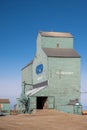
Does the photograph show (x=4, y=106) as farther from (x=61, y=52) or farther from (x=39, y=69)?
(x=61, y=52)

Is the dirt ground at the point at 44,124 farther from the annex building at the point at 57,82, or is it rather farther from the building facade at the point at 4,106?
the building facade at the point at 4,106

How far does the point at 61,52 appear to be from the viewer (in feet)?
204

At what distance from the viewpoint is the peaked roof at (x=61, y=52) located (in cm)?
5976

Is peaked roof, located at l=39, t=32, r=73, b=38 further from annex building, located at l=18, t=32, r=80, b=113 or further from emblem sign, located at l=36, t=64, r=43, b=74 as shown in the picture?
emblem sign, located at l=36, t=64, r=43, b=74

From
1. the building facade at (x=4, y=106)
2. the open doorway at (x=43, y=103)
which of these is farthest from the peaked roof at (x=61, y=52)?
the building facade at (x=4, y=106)

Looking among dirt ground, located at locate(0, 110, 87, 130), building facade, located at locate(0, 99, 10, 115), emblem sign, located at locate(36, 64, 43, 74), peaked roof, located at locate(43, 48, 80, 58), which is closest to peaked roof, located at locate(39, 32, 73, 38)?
peaked roof, located at locate(43, 48, 80, 58)

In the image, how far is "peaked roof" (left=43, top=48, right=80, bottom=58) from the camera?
59.8m

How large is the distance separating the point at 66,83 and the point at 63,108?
16.0 feet

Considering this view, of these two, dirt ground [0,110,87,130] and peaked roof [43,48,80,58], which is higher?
peaked roof [43,48,80,58]

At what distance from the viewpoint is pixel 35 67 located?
67875 mm

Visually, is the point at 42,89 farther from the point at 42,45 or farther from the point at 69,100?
the point at 42,45

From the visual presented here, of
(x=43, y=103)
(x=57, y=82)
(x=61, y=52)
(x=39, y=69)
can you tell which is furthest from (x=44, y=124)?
(x=39, y=69)

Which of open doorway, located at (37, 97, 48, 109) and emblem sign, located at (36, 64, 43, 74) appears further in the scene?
emblem sign, located at (36, 64, 43, 74)

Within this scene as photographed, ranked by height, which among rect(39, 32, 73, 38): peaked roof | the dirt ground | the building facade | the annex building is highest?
rect(39, 32, 73, 38): peaked roof
